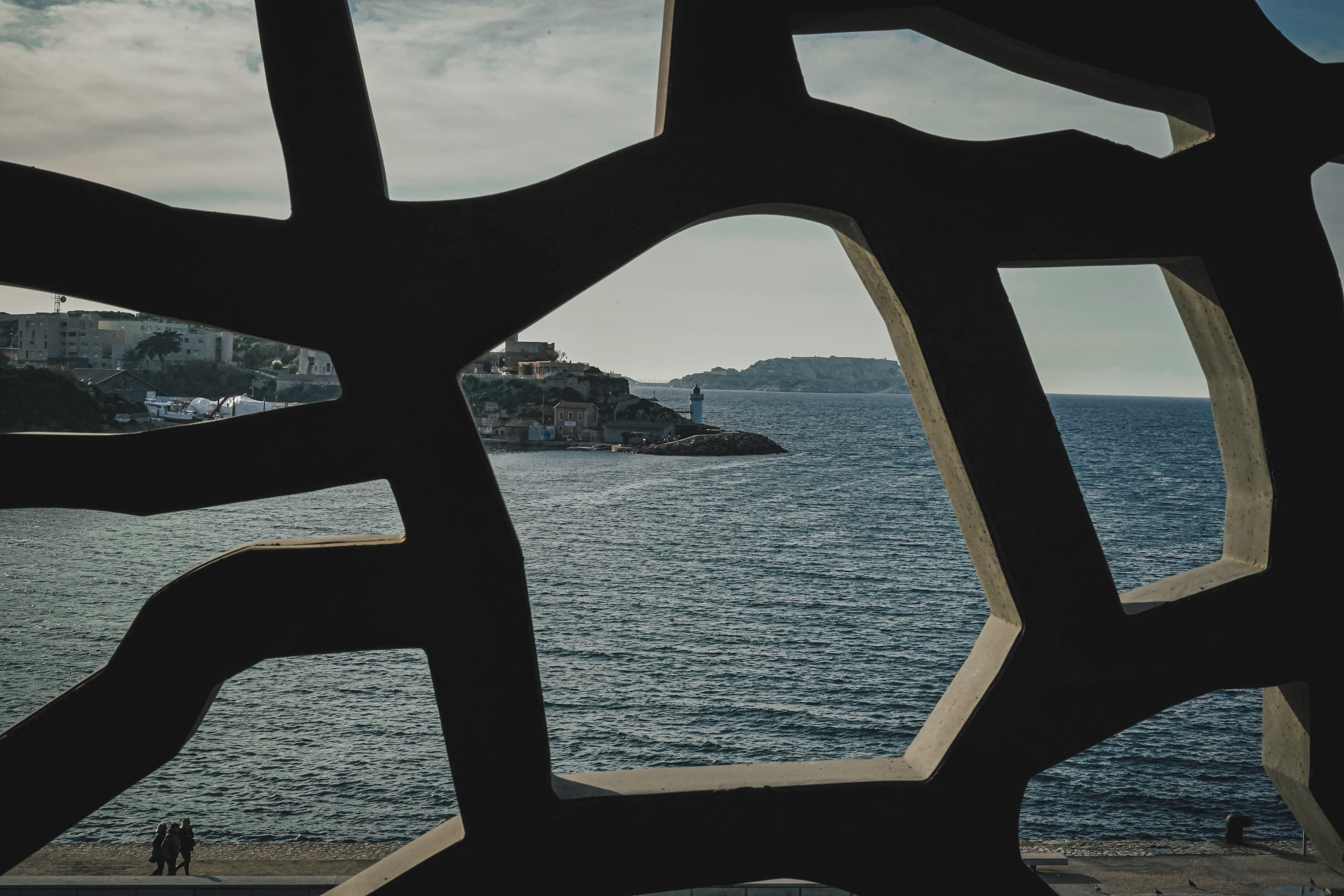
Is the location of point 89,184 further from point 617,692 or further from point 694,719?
point 617,692

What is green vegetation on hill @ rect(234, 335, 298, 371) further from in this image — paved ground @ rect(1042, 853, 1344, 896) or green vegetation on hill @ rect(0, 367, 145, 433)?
paved ground @ rect(1042, 853, 1344, 896)

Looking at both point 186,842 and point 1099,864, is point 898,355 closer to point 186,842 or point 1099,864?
point 1099,864

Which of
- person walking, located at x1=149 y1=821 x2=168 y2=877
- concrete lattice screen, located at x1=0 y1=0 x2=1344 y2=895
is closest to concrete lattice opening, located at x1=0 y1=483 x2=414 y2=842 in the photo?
person walking, located at x1=149 y1=821 x2=168 y2=877

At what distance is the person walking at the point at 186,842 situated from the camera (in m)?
18.8

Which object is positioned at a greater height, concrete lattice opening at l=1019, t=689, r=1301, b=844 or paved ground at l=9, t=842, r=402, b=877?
concrete lattice opening at l=1019, t=689, r=1301, b=844

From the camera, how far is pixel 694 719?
30.7 metres

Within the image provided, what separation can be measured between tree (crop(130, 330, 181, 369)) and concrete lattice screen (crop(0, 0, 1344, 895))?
77677 millimetres

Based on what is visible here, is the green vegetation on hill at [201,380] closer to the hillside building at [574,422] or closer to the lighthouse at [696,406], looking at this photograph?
the hillside building at [574,422]

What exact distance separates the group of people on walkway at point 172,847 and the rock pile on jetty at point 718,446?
88.6 m

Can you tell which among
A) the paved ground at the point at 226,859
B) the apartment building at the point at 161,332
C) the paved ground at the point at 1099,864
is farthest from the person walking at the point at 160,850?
the apartment building at the point at 161,332

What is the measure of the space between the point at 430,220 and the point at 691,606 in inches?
1590

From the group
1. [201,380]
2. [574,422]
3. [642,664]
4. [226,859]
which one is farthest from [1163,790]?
[574,422]

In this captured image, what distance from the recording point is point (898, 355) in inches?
219

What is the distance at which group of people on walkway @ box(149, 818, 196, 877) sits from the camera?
60.8 feet
